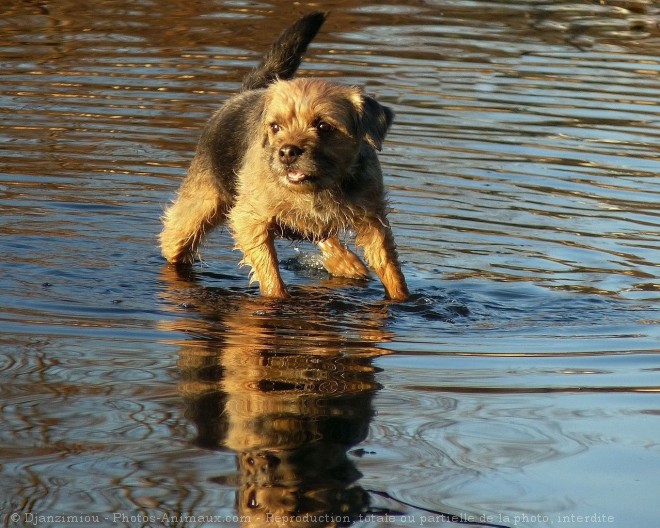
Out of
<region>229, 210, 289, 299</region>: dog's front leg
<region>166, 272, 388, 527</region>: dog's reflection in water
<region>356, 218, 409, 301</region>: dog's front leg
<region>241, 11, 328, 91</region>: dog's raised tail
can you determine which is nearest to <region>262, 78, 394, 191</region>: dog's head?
<region>356, 218, 409, 301</region>: dog's front leg

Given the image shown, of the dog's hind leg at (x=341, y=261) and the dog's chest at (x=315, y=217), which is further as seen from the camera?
the dog's hind leg at (x=341, y=261)

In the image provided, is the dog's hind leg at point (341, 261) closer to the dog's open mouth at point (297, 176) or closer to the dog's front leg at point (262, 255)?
the dog's front leg at point (262, 255)

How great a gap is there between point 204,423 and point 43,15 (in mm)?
11075

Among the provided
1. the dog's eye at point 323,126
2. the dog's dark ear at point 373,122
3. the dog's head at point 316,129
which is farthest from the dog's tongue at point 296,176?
the dog's dark ear at point 373,122

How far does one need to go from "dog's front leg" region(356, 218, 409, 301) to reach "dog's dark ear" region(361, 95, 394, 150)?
58cm

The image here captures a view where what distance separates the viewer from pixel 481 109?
11.6 m

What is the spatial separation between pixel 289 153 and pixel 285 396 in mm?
1583

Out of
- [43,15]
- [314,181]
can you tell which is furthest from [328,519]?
[43,15]

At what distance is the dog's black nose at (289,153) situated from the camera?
6098 millimetres

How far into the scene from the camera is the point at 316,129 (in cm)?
616

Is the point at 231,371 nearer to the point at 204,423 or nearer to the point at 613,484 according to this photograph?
the point at 204,423

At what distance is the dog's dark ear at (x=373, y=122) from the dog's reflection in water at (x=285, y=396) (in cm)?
89

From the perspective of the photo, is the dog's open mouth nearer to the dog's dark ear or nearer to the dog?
the dog

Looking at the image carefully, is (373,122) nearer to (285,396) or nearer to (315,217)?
(315,217)
